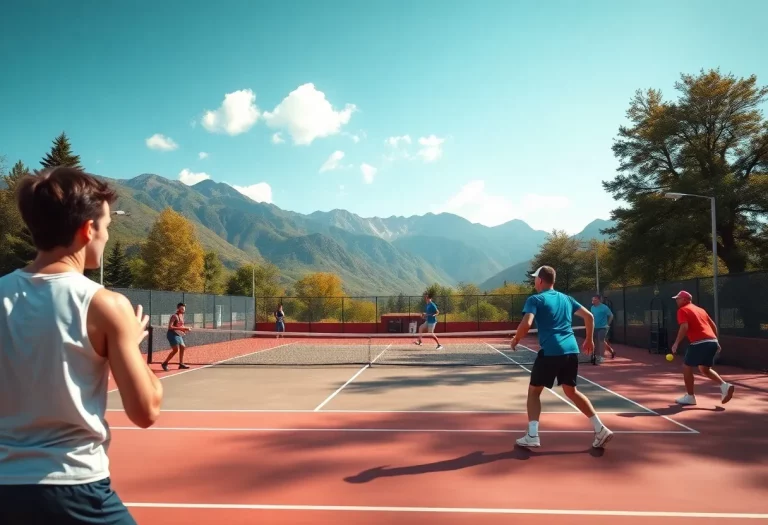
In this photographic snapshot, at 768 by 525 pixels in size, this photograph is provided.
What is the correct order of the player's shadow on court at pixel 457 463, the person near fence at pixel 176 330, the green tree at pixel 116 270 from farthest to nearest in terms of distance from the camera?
1. the green tree at pixel 116 270
2. the person near fence at pixel 176 330
3. the player's shadow on court at pixel 457 463

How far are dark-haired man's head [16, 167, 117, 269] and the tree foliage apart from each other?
72.7 m

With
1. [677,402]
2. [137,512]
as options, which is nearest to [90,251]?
[137,512]

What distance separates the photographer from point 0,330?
1.61m

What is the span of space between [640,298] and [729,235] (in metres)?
10.2

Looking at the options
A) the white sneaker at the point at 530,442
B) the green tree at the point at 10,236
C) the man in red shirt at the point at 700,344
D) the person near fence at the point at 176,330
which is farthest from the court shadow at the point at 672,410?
the green tree at the point at 10,236

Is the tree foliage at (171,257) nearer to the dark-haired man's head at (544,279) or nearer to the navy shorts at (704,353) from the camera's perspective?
the navy shorts at (704,353)

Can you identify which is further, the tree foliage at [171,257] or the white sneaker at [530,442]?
the tree foliage at [171,257]

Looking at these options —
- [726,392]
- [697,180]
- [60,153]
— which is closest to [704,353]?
[726,392]

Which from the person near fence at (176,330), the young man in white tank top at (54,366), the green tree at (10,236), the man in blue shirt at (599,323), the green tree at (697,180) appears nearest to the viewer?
the young man in white tank top at (54,366)

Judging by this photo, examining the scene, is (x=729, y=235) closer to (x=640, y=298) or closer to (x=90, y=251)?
(x=640, y=298)

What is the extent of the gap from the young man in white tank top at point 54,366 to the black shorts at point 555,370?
4.98m

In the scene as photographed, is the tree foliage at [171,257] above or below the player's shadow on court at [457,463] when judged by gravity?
above

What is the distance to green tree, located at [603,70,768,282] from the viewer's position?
2738 cm

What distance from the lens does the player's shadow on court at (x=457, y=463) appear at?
5363 millimetres
